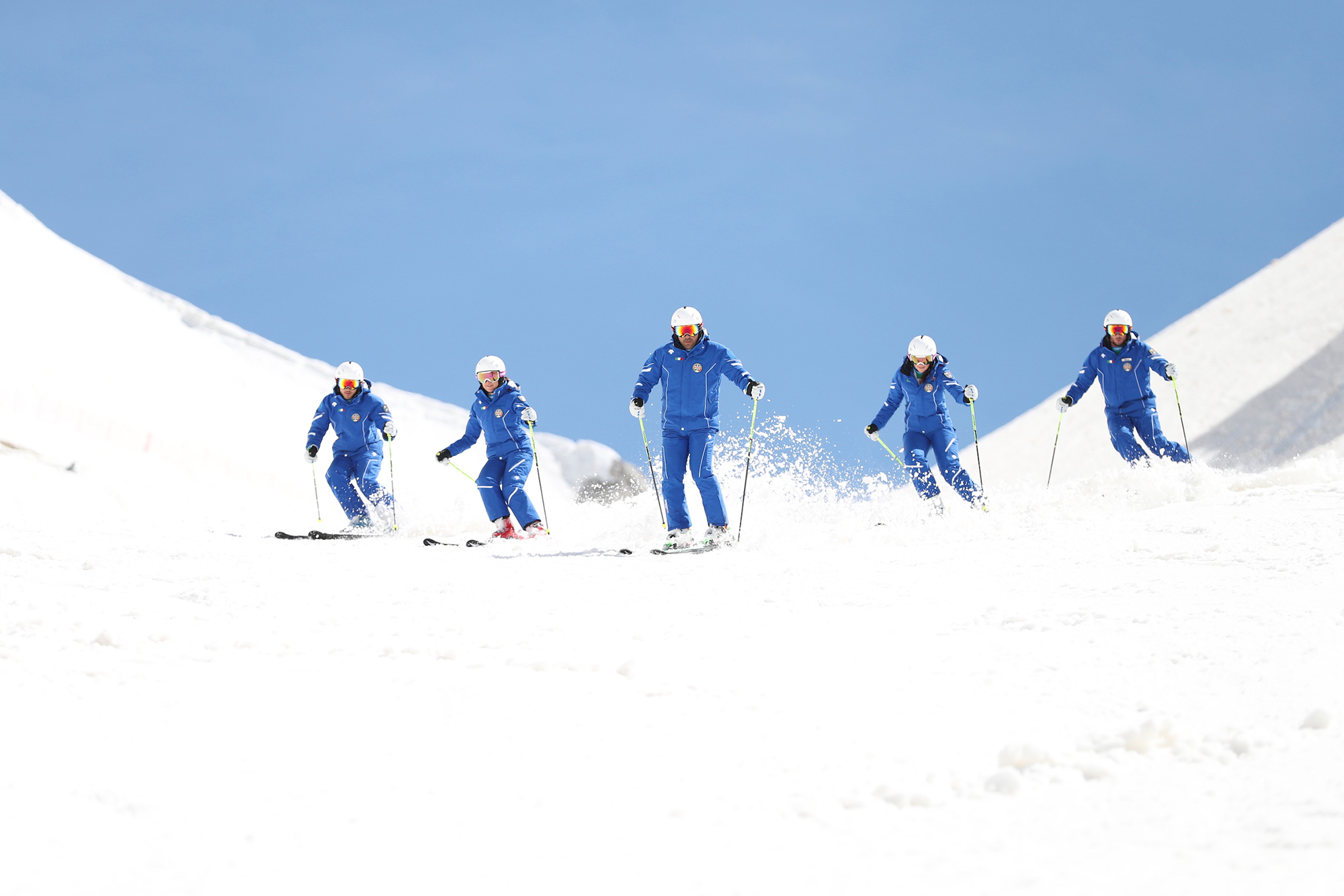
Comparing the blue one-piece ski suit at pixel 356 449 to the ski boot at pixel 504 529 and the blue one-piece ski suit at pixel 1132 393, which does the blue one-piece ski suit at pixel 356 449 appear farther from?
the blue one-piece ski suit at pixel 1132 393

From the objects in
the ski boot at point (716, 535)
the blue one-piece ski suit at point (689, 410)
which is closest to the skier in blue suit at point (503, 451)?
the blue one-piece ski suit at point (689, 410)

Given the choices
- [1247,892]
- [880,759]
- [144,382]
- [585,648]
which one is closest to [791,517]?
[585,648]

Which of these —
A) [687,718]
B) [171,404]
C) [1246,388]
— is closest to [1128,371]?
[687,718]

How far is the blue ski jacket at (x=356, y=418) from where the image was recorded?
38.5 ft

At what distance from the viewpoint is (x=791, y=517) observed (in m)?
10.5

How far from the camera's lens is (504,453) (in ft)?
35.9

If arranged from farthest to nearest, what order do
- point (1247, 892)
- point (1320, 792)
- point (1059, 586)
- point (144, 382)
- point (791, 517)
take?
1. point (144, 382)
2. point (791, 517)
3. point (1059, 586)
4. point (1320, 792)
5. point (1247, 892)

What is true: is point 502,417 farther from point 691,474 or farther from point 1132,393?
point 1132,393

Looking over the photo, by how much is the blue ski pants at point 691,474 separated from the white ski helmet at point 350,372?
4193 millimetres

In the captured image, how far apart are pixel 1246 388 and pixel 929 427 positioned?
1975 cm

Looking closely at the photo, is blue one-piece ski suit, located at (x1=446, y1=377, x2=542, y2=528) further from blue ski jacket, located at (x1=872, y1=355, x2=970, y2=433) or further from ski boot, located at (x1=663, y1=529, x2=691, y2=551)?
blue ski jacket, located at (x1=872, y1=355, x2=970, y2=433)

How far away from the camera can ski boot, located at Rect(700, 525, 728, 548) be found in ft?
29.4

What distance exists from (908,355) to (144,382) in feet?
84.4

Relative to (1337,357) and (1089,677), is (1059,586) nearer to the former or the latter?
(1089,677)
